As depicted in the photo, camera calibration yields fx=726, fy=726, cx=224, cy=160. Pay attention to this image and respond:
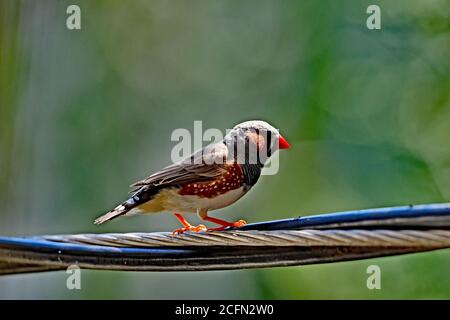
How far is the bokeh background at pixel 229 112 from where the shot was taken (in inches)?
240

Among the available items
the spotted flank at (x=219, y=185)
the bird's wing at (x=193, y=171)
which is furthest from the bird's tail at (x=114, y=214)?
the spotted flank at (x=219, y=185)

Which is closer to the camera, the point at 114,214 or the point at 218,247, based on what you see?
the point at 218,247

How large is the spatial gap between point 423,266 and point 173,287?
2.23 m

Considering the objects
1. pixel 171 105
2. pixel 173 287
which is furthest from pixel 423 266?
pixel 171 105

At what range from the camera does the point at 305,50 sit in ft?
26.0

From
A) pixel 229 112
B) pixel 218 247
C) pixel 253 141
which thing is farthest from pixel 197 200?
pixel 229 112

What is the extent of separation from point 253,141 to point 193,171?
0.32 m

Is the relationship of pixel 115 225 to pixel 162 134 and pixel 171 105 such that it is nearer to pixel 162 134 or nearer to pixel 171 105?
pixel 162 134

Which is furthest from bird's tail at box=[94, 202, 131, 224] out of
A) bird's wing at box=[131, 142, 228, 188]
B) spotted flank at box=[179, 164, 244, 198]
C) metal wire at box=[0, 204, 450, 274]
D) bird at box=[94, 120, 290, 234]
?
metal wire at box=[0, 204, 450, 274]

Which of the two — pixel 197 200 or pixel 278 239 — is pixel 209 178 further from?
pixel 278 239

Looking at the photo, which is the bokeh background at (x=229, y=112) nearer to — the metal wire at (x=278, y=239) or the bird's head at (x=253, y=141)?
the bird's head at (x=253, y=141)

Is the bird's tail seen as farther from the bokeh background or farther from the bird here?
the bokeh background

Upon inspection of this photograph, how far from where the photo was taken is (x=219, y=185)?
129 inches

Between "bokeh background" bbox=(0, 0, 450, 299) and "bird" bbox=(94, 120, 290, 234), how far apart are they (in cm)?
228
